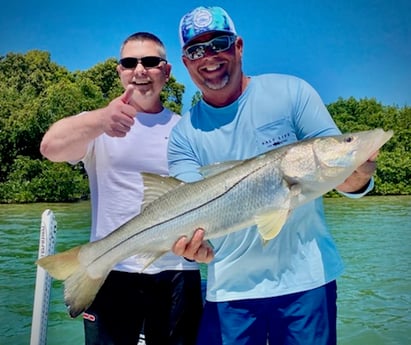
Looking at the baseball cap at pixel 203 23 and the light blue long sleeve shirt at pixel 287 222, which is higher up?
the baseball cap at pixel 203 23

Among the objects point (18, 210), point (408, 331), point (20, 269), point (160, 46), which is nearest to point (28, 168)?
point (18, 210)

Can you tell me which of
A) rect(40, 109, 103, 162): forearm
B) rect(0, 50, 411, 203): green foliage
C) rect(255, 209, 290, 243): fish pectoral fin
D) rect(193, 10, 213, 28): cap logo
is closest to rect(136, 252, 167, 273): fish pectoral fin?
rect(255, 209, 290, 243): fish pectoral fin

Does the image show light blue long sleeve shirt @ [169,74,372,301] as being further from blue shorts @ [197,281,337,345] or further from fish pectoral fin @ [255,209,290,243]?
fish pectoral fin @ [255,209,290,243]

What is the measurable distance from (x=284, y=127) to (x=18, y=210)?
27.7 metres

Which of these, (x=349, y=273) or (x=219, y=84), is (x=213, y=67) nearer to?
(x=219, y=84)

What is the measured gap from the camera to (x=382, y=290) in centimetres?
1311

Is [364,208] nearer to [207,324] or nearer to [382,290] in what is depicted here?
[382,290]

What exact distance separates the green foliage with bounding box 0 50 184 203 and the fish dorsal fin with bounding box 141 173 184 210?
29.0 meters

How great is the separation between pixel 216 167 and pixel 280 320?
0.65 metres

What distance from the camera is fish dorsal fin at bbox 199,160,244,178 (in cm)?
198

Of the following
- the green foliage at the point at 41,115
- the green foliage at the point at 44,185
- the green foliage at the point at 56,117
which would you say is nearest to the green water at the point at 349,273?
the green foliage at the point at 44,185

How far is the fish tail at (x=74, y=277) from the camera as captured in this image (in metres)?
2.12

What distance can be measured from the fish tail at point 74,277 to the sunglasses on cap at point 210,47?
87 cm

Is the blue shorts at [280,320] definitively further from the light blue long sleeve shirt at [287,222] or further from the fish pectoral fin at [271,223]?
the fish pectoral fin at [271,223]
